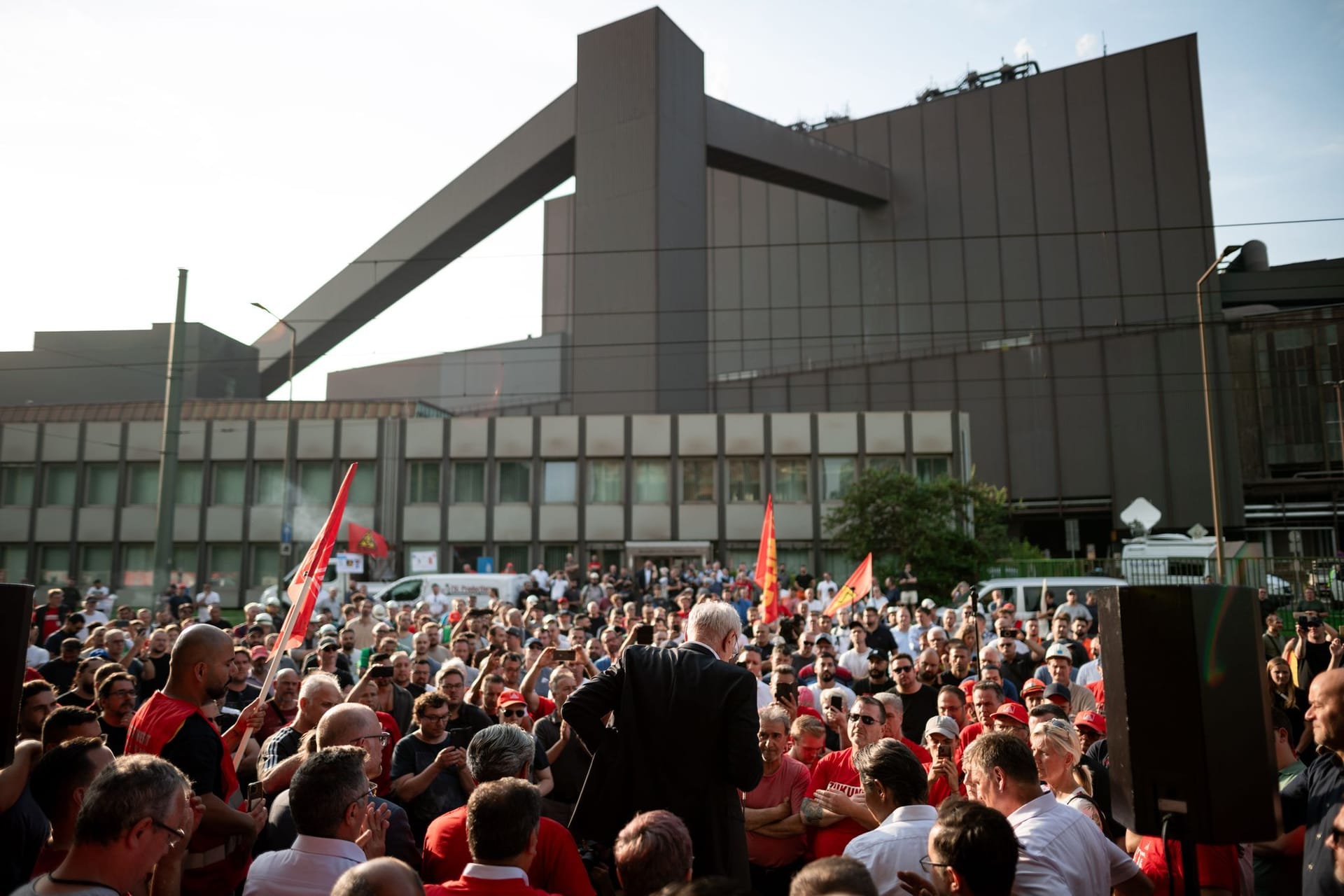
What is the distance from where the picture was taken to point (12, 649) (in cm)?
397

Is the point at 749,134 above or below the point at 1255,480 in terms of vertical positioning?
above

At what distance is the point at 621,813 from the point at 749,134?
47538mm

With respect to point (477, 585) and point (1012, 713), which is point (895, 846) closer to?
point (1012, 713)

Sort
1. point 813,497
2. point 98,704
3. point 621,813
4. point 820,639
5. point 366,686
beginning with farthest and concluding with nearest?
point 813,497 < point 820,639 < point 366,686 < point 98,704 < point 621,813

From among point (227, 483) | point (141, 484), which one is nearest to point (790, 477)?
point (227, 483)

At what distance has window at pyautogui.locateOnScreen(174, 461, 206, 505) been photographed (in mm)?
45531

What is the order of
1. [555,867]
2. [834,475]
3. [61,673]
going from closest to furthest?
[555,867] → [61,673] → [834,475]

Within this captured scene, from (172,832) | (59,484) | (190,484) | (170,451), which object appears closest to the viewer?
(172,832)

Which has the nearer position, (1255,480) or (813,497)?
(813,497)

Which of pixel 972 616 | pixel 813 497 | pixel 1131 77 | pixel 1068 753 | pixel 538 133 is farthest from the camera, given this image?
pixel 1131 77

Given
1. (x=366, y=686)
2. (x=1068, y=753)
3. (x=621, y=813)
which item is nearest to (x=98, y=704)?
(x=366, y=686)

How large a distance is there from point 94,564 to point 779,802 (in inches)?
1894

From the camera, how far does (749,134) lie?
48.8 metres

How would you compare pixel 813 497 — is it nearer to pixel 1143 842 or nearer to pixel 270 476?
pixel 270 476
